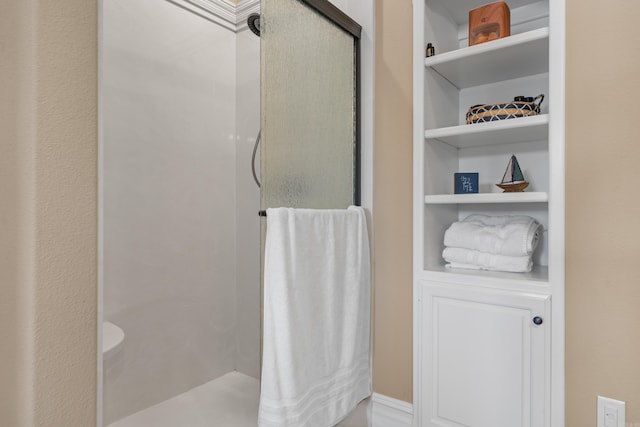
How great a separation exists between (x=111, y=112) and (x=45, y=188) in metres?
1.11

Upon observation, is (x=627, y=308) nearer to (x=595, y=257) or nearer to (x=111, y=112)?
(x=595, y=257)

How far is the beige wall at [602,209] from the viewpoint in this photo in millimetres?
1101

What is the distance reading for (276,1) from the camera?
1205 mm

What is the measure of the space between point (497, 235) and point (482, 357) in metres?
0.42

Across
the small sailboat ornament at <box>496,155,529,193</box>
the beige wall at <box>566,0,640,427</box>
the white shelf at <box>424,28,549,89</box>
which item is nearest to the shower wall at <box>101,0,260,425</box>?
the white shelf at <box>424,28,549,89</box>

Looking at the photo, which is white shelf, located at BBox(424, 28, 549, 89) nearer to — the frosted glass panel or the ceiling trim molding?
the frosted glass panel

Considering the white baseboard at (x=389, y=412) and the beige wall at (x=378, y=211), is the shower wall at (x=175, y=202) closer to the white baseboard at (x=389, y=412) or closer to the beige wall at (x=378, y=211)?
the white baseboard at (x=389, y=412)

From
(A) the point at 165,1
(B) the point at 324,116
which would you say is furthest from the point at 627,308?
(A) the point at 165,1

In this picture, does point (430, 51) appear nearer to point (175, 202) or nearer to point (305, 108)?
point (305, 108)

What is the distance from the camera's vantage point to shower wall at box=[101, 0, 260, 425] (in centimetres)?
171

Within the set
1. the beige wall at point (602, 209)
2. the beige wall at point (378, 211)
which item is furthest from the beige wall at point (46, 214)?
the beige wall at point (602, 209)

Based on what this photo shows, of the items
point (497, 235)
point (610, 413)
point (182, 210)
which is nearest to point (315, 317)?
point (497, 235)

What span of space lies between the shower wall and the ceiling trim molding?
45 millimetres

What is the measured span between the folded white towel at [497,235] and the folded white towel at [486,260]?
17 mm
